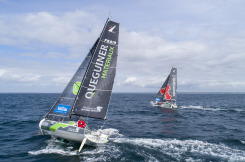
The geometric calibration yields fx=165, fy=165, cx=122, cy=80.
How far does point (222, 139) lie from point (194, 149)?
472 centimetres

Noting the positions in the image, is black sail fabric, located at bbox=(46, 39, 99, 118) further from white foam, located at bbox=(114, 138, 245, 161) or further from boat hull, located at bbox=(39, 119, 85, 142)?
white foam, located at bbox=(114, 138, 245, 161)

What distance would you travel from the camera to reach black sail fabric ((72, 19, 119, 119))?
42.3ft

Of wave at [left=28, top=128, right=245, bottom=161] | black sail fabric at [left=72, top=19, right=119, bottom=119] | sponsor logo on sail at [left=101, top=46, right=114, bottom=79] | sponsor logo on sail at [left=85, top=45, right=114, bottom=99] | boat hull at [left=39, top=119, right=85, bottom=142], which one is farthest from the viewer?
sponsor logo on sail at [left=101, top=46, right=114, bottom=79]

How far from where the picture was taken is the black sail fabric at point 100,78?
12898 millimetres

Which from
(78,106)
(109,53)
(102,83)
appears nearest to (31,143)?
(78,106)

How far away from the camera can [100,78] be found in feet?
43.1

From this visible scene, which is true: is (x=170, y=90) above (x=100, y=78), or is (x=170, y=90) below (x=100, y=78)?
below

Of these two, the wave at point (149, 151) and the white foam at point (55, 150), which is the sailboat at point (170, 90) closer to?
the wave at point (149, 151)

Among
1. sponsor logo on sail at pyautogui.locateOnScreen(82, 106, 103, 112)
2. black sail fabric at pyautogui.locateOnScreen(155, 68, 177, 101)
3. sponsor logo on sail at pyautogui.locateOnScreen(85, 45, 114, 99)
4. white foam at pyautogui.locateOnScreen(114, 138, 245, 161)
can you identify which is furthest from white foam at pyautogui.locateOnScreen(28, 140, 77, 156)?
black sail fabric at pyautogui.locateOnScreen(155, 68, 177, 101)

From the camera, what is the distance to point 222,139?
15.3 metres

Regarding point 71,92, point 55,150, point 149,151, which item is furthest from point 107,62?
point 55,150

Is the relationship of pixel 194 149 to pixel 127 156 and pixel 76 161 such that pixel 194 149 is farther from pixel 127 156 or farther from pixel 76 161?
pixel 76 161

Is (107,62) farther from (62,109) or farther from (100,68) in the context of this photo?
(62,109)

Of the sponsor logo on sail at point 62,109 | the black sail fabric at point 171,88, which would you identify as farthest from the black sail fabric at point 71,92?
the black sail fabric at point 171,88
